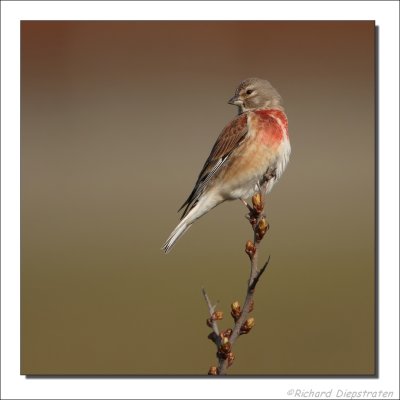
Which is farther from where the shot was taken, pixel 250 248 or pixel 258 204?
pixel 258 204

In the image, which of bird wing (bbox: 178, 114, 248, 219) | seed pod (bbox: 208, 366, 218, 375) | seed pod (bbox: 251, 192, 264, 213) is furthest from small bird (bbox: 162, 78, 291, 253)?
seed pod (bbox: 208, 366, 218, 375)

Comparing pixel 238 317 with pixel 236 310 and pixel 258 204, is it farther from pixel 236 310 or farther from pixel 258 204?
pixel 258 204

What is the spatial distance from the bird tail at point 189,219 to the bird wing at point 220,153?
29mm

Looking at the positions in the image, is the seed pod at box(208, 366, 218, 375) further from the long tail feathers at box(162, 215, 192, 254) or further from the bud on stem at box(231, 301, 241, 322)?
the long tail feathers at box(162, 215, 192, 254)

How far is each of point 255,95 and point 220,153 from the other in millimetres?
427

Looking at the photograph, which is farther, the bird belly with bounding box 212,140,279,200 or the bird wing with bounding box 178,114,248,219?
the bird wing with bounding box 178,114,248,219

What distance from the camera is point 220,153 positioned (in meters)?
4.37

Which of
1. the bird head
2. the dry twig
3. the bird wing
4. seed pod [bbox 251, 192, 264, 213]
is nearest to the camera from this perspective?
the dry twig

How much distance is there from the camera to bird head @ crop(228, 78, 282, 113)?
4.50 m

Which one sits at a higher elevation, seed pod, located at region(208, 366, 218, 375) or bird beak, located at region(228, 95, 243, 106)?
bird beak, located at region(228, 95, 243, 106)

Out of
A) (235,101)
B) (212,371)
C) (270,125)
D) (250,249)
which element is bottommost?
(212,371)

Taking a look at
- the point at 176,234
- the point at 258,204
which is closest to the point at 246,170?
the point at 176,234

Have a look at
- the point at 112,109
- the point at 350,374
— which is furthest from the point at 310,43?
the point at 350,374

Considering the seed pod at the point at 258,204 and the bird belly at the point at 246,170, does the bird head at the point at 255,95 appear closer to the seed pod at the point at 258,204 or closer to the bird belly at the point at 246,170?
the bird belly at the point at 246,170
